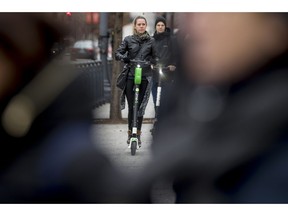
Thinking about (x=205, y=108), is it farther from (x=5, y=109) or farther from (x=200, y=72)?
(x=5, y=109)

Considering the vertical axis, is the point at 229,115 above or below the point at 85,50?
below

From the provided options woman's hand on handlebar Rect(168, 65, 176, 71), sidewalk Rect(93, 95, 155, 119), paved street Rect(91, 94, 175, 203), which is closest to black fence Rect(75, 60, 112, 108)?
sidewalk Rect(93, 95, 155, 119)

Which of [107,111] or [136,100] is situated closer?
[136,100]

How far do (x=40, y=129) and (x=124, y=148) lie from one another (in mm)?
788

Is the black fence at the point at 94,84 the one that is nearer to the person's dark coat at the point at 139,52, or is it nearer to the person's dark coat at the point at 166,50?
the person's dark coat at the point at 139,52

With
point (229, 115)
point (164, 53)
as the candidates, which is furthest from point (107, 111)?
point (229, 115)

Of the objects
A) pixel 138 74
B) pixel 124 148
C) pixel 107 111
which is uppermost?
pixel 138 74

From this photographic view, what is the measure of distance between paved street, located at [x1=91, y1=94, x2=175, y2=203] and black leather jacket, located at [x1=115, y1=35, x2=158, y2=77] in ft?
1.25

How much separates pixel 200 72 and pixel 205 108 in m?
0.34

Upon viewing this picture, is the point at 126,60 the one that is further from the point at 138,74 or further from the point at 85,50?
the point at 85,50

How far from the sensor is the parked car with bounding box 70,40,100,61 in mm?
5609

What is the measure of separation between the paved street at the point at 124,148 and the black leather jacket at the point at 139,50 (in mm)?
380

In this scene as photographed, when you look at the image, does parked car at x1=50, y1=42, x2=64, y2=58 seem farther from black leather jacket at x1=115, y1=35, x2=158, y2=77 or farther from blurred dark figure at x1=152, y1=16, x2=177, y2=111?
blurred dark figure at x1=152, y1=16, x2=177, y2=111

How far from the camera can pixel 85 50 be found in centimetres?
650
